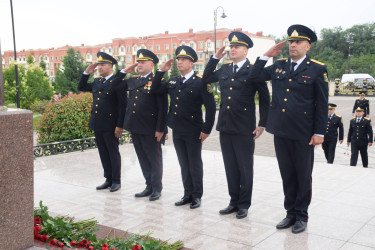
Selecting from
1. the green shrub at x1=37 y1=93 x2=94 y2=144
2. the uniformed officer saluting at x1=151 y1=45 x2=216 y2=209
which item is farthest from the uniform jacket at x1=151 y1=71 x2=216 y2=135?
the green shrub at x1=37 y1=93 x2=94 y2=144

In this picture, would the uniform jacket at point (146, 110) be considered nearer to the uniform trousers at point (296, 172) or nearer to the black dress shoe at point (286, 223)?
the uniform trousers at point (296, 172)

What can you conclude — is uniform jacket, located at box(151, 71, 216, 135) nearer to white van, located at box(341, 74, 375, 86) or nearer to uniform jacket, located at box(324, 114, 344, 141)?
uniform jacket, located at box(324, 114, 344, 141)

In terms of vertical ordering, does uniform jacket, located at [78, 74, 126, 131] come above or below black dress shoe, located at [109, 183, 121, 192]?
above

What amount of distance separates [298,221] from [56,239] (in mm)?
2472

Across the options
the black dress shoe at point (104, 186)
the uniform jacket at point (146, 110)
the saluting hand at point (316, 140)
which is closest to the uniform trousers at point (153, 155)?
the uniform jacket at point (146, 110)

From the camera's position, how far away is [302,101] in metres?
3.95

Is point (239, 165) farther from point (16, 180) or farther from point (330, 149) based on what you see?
point (330, 149)

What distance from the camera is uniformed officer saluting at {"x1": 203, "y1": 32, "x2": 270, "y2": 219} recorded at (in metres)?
4.43

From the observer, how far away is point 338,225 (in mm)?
4277

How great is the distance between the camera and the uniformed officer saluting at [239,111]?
4.43 m

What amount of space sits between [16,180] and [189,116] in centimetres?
231

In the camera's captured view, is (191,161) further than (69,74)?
No

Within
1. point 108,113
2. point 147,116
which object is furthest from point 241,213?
point 108,113

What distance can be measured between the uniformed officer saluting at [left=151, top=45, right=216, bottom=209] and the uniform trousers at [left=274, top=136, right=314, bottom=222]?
3.32ft
